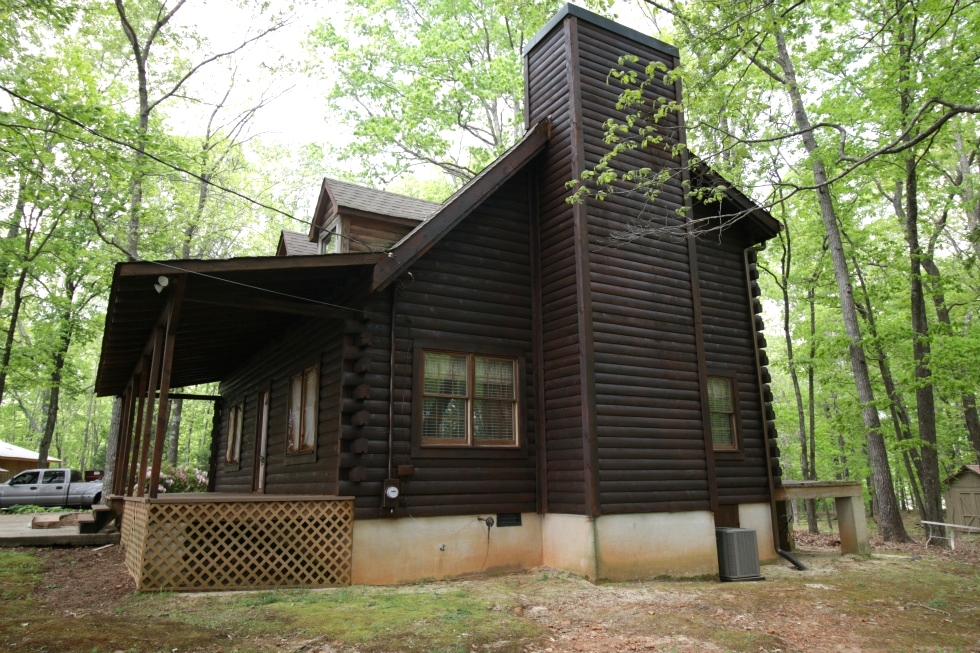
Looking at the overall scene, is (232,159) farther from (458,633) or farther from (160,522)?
(458,633)

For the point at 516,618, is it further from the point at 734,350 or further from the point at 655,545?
the point at 734,350

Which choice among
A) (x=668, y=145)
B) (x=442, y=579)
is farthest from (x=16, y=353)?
(x=668, y=145)

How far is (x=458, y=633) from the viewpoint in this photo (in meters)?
6.13

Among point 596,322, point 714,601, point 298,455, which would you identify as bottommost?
point 714,601

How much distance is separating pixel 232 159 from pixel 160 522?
2298 centimetres

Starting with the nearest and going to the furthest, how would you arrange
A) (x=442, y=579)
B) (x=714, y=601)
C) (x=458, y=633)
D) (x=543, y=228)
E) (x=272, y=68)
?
(x=458, y=633) < (x=714, y=601) < (x=442, y=579) < (x=543, y=228) < (x=272, y=68)

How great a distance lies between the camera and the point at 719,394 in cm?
1205

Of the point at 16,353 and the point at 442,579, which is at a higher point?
the point at 16,353

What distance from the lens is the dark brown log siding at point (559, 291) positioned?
32.4 ft

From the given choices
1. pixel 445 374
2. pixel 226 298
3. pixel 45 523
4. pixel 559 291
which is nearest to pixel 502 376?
pixel 445 374

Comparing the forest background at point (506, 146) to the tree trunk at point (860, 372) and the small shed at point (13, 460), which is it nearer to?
the tree trunk at point (860, 372)

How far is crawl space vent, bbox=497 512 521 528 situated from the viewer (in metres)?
10.0

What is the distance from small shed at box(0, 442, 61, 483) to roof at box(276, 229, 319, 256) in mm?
26451

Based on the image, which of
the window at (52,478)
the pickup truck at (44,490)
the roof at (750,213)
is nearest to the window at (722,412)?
the roof at (750,213)
